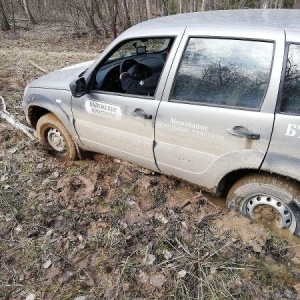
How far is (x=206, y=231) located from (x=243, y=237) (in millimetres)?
348

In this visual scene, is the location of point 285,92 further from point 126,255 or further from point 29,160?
point 29,160

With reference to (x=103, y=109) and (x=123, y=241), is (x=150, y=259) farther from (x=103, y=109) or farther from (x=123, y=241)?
(x=103, y=109)

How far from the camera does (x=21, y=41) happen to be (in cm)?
1263

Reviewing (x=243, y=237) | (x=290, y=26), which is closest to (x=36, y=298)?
(x=243, y=237)

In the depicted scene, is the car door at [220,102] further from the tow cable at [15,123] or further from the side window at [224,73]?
the tow cable at [15,123]

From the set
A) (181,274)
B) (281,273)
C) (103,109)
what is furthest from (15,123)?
(281,273)

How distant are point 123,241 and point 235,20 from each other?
7.40 ft

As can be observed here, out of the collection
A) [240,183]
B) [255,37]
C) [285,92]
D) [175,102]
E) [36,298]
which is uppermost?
[255,37]

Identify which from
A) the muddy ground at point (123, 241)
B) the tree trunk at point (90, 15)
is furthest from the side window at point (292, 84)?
the tree trunk at point (90, 15)

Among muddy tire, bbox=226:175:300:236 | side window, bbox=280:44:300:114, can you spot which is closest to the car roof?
side window, bbox=280:44:300:114

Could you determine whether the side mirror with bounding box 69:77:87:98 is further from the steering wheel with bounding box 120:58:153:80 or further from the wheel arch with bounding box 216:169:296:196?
the wheel arch with bounding box 216:169:296:196

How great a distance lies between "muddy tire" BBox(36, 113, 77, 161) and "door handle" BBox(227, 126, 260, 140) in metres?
2.22

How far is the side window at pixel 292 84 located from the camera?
2.22m

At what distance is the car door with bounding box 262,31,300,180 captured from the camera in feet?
7.26
